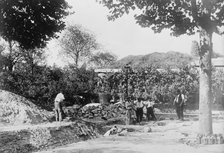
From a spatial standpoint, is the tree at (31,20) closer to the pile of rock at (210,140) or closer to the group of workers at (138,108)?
the group of workers at (138,108)

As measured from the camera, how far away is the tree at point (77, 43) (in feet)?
195

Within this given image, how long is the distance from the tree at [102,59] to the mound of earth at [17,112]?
4176cm

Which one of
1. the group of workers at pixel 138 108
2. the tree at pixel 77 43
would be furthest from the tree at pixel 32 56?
the group of workers at pixel 138 108

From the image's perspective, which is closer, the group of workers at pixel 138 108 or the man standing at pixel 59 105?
the man standing at pixel 59 105

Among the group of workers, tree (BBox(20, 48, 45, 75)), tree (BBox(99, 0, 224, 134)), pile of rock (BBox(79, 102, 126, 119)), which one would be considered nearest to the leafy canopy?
tree (BBox(99, 0, 224, 134))

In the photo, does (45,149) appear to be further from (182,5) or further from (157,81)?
(157,81)

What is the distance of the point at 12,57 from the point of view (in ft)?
173

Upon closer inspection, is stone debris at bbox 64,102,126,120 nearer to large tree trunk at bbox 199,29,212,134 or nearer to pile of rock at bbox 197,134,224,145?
large tree trunk at bbox 199,29,212,134

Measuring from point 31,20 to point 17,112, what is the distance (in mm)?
6871

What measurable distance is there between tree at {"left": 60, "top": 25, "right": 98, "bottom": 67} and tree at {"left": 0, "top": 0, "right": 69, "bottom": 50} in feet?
120

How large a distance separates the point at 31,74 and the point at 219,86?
1410cm

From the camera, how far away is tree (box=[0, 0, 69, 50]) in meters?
20.8

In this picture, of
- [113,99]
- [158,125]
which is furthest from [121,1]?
[113,99]

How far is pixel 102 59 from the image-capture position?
62.3 m
